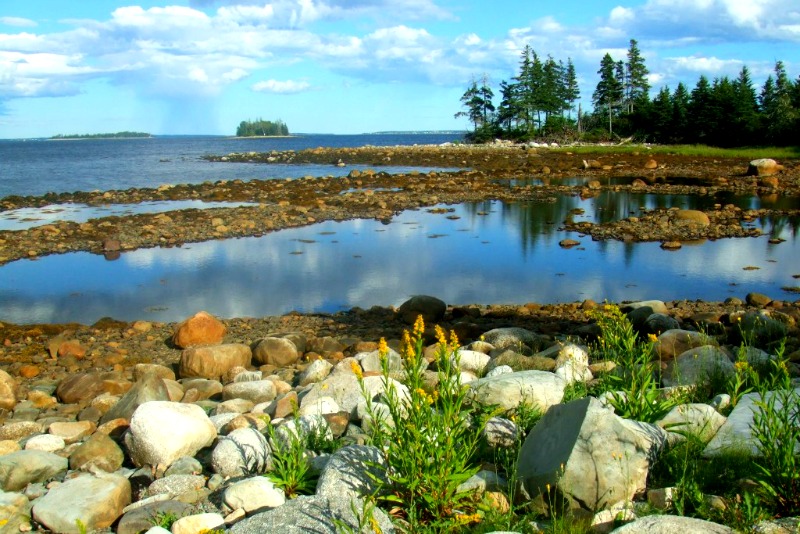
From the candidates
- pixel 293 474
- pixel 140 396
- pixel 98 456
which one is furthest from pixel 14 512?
pixel 140 396

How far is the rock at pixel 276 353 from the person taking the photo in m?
9.55

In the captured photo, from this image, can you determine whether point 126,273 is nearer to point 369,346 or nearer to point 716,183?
point 369,346

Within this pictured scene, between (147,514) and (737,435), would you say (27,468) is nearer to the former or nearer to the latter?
(147,514)

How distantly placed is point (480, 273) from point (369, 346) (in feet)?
22.7

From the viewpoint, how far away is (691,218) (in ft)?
71.7

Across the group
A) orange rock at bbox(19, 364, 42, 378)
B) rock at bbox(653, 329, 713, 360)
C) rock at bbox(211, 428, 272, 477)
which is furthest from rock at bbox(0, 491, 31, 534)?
rock at bbox(653, 329, 713, 360)

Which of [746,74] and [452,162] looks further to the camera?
[746,74]

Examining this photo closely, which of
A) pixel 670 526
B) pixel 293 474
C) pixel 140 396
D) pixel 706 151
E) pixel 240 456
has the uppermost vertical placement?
pixel 706 151

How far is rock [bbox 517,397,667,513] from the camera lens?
378 centimetres

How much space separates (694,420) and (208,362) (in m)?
6.31

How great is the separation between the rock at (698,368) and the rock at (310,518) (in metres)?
3.22

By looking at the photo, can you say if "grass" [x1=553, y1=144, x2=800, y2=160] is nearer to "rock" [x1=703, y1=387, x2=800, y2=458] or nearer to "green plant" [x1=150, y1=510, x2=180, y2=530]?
"rock" [x1=703, y1=387, x2=800, y2=458]

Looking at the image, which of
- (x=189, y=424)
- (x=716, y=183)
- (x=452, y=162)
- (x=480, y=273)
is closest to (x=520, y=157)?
(x=452, y=162)

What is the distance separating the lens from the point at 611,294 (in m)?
13.9
